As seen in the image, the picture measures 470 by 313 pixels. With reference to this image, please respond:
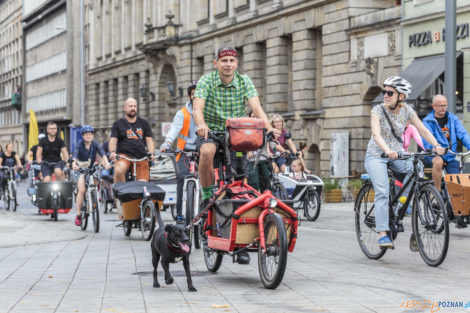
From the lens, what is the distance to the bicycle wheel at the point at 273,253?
757cm

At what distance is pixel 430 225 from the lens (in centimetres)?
938

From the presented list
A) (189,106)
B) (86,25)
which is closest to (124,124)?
(189,106)

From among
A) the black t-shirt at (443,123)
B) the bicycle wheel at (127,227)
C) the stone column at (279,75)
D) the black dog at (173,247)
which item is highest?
the stone column at (279,75)

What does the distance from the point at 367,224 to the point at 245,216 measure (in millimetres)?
2612

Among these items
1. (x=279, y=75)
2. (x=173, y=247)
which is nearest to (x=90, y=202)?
(x=173, y=247)

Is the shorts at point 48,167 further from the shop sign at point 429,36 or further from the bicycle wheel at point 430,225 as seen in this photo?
the shop sign at point 429,36

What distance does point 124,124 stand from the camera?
1445 centimetres

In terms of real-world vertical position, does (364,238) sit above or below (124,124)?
below

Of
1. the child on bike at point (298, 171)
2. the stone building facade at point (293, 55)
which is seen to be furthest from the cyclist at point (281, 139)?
the stone building facade at point (293, 55)

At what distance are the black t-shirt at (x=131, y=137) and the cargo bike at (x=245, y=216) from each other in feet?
17.7

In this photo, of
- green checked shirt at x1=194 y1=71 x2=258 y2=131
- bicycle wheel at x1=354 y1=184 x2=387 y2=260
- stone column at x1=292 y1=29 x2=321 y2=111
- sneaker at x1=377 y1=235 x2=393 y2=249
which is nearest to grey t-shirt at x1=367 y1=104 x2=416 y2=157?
bicycle wheel at x1=354 y1=184 x2=387 y2=260

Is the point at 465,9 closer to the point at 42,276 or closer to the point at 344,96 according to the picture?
the point at 344,96

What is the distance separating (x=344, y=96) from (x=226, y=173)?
23.4 m

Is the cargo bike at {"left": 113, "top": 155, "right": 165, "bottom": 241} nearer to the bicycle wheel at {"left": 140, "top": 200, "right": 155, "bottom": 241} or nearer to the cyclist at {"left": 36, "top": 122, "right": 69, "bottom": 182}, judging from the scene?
the bicycle wheel at {"left": 140, "top": 200, "right": 155, "bottom": 241}
